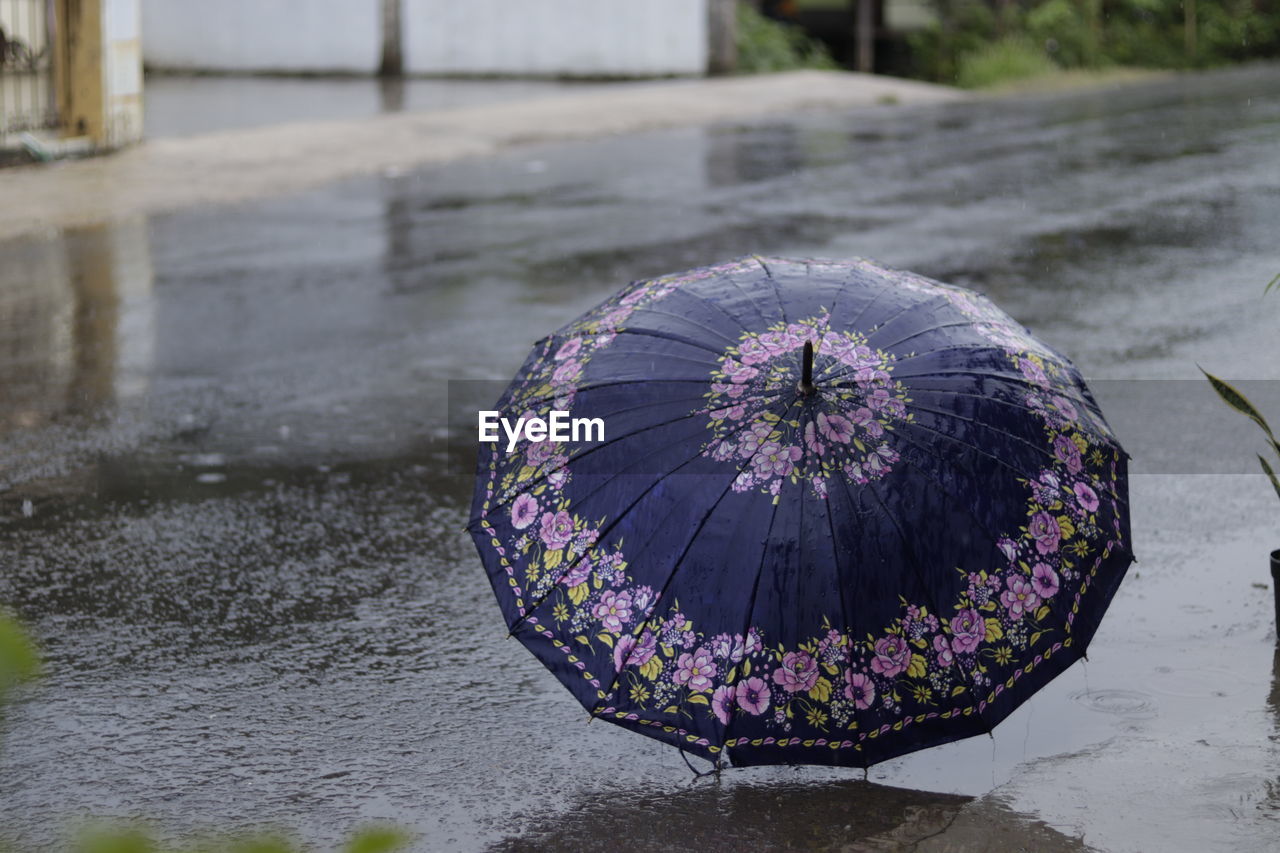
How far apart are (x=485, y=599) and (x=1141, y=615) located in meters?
2.15

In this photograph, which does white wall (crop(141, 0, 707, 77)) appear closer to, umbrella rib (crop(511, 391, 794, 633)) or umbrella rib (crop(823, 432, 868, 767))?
umbrella rib (crop(511, 391, 794, 633))

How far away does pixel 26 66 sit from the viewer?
1529 centimetres

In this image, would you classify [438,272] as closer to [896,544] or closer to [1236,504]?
[1236,504]

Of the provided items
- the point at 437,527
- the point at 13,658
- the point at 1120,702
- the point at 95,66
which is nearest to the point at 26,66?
the point at 95,66

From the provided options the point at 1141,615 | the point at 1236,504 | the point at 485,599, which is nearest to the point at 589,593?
the point at 485,599

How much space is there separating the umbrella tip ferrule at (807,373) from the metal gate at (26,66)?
13.3 metres

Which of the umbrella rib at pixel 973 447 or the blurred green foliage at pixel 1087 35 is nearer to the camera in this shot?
the umbrella rib at pixel 973 447

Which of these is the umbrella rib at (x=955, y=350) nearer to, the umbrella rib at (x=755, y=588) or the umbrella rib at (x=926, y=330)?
the umbrella rib at (x=926, y=330)

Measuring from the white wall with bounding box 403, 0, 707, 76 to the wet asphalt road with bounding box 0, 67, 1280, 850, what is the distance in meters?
10.3

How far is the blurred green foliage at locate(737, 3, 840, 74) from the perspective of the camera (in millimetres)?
24516

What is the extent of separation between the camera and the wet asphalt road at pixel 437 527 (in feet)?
13.4

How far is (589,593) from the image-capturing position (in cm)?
367

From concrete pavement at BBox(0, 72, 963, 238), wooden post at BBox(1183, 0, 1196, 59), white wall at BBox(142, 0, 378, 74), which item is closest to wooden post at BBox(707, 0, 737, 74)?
concrete pavement at BBox(0, 72, 963, 238)

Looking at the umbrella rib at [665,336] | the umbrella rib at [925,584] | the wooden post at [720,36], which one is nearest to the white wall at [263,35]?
the wooden post at [720,36]
